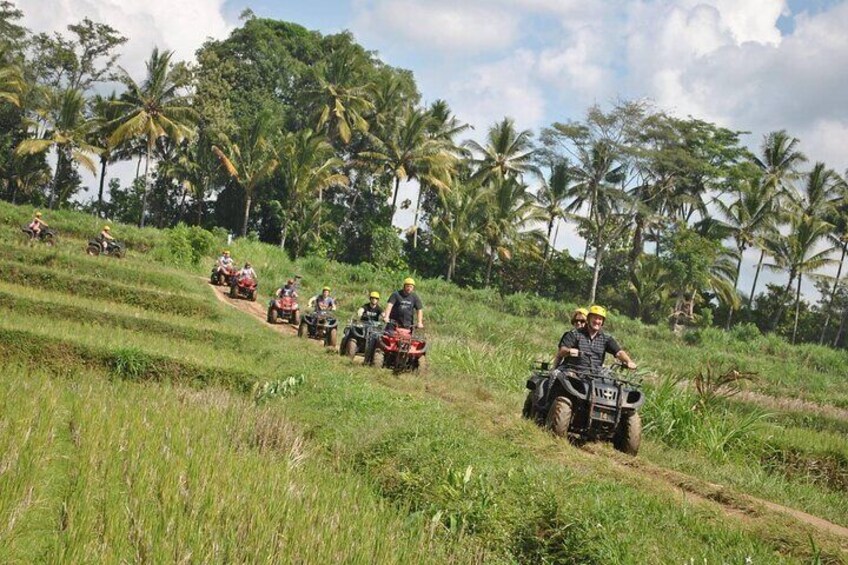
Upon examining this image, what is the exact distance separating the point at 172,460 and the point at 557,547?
10.8 feet

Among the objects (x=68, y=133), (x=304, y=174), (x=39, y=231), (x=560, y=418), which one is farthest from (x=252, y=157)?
(x=560, y=418)

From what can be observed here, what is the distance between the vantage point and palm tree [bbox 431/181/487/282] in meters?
37.8

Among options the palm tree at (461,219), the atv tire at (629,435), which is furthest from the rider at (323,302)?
the palm tree at (461,219)

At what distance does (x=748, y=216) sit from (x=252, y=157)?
25.8 metres

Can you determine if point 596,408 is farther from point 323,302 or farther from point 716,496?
point 323,302

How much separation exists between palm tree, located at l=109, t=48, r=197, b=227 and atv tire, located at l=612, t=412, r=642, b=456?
30.1 meters

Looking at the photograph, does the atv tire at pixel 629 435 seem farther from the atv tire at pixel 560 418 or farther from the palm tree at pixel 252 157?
the palm tree at pixel 252 157

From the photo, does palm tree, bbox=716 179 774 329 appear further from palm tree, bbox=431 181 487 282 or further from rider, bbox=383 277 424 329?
rider, bbox=383 277 424 329

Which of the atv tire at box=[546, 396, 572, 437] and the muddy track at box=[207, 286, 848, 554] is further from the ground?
the atv tire at box=[546, 396, 572, 437]

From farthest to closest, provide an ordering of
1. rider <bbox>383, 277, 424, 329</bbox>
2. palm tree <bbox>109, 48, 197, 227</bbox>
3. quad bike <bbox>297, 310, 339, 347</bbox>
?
palm tree <bbox>109, 48, 197, 227</bbox>, quad bike <bbox>297, 310, 339, 347</bbox>, rider <bbox>383, 277, 424, 329</bbox>

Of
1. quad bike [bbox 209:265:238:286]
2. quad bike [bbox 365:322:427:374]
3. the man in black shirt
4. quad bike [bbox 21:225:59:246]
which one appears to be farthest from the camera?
quad bike [bbox 209:265:238:286]

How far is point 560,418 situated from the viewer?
8492 mm

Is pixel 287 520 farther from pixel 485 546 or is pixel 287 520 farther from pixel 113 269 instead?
pixel 113 269

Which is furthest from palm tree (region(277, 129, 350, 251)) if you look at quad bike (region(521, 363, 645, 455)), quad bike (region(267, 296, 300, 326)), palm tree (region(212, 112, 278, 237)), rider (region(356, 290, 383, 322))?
quad bike (region(521, 363, 645, 455))
